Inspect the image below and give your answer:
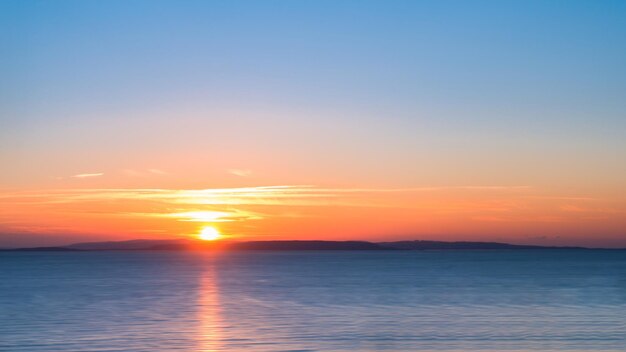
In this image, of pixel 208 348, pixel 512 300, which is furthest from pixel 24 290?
pixel 208 348

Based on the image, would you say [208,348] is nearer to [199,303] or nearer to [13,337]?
Answer: [13,337]

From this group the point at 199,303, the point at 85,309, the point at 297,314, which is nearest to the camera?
the point at 297,314

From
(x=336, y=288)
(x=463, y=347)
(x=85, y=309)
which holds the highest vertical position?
(x=336, y=288)

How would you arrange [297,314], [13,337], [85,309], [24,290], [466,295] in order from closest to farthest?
[13,337]
[297,314]
[85,309]
[466,295]
[24,290]

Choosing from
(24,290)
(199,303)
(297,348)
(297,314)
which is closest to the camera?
(297,348)

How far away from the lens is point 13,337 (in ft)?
87.9

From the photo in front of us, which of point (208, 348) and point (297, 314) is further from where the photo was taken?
point (297, 314)

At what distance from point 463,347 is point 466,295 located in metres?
23.5

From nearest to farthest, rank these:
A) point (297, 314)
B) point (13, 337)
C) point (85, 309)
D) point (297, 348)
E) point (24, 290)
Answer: point (297, 348)
point (13, 337)
point (297, 314)
point (85, 309)
point (24, 290)

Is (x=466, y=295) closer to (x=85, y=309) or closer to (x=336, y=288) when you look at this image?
(x=336, y=288)

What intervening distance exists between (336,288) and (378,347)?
31573 millimetres

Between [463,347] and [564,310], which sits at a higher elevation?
[564,310]

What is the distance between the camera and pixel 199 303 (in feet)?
137

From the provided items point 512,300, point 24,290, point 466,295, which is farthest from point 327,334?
point 24,290
